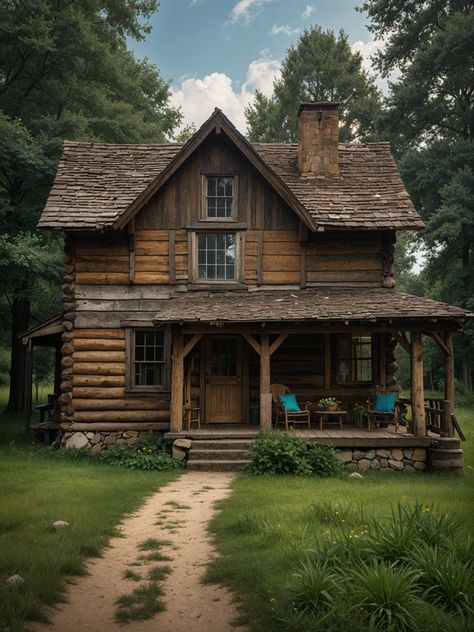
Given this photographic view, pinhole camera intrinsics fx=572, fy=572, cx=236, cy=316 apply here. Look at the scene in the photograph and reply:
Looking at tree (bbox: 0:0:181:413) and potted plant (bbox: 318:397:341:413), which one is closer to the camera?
potted plant (bbox: 318:397:341:413)

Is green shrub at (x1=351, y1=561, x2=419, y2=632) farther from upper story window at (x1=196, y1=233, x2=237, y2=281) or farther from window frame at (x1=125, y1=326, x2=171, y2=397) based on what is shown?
upper story window at (x1=196, y1=233, x2=237, y2=281)

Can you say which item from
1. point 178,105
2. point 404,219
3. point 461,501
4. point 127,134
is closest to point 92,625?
point 461,501

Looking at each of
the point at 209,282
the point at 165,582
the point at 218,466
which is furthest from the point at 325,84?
the point at 165,582

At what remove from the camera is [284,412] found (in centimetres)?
1419

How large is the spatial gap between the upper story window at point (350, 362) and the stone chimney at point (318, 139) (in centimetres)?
540

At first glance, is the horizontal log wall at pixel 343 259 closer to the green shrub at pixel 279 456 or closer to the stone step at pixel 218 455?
the green shrub at pixel 279 456

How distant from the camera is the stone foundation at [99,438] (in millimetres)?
15102

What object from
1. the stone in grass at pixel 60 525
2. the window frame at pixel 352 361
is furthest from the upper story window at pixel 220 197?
the stone in grass at pixel 60 525

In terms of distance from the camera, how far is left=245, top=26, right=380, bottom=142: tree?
3906cm

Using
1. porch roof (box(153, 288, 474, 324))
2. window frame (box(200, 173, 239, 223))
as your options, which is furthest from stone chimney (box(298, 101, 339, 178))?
porch roof (box(153, 288, 474, 324))

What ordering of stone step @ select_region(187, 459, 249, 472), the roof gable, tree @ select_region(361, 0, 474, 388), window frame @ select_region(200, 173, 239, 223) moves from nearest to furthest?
1. stone step @ select_region(187, 459, 249, 472)
2. the roof gable
3. window frame @ select_region(200, 173, 239, 223)
4. tree @ select_region(361, 0, 474, 388)

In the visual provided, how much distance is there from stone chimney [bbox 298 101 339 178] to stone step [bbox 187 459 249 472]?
939 cm

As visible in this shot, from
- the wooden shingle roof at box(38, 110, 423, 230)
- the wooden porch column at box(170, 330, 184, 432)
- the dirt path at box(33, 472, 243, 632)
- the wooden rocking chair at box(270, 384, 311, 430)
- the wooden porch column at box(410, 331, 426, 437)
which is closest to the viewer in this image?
the dirt path at box(33, 472, 243, 632)

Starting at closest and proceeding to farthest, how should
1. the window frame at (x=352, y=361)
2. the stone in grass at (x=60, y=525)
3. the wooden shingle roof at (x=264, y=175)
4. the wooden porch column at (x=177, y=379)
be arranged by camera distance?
the stone in grass at (x=60, y=525) < the wooden porch column at (x=177, y=379) < the wooden shingle roof at (x=264, y=175) < the window frame at (x=352, y=361)
